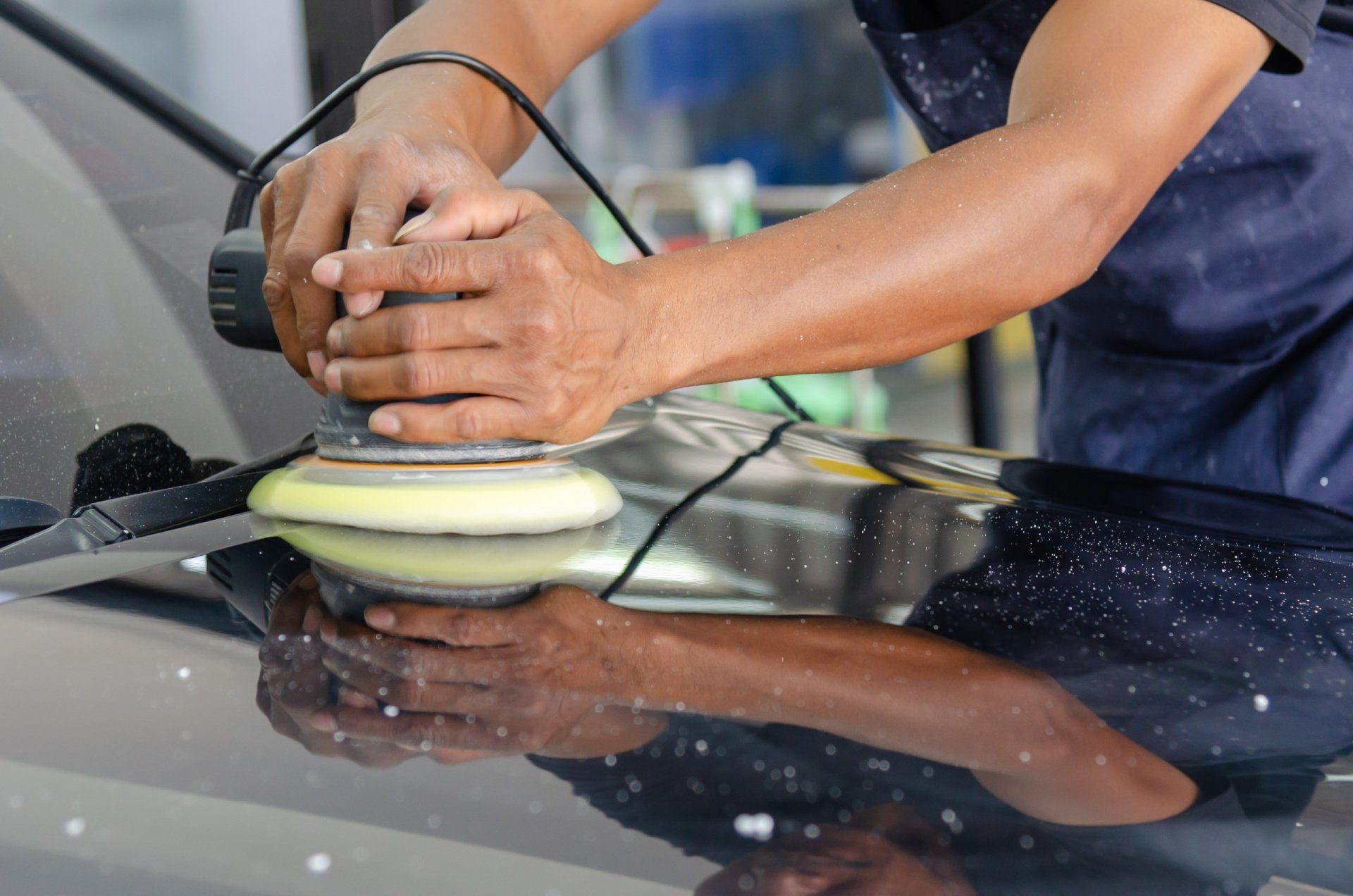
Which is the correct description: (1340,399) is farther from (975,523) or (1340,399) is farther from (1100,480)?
(975,523)

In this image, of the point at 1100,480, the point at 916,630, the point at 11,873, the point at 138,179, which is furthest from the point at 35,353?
the point at 1100,480

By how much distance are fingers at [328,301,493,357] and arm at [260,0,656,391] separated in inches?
1.1

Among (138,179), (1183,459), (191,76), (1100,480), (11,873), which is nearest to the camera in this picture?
(11,873)

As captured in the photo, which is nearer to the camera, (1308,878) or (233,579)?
(1308,878)

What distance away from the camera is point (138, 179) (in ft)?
3.88

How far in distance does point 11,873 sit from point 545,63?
1.08 metres

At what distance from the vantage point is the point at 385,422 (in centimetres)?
77

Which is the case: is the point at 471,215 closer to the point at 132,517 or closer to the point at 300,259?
the point at 300,259

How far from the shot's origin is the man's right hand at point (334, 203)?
84 cm

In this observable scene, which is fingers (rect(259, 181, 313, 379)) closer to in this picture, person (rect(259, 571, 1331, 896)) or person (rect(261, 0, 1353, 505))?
person (rect(261, 0, 1353, 505))

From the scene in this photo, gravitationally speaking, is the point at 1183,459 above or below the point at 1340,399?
below

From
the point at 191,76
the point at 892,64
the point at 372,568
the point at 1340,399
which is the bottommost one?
the point at 191,76

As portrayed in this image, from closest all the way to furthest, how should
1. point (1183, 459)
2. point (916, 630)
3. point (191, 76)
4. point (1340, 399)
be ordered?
point (916, 630), point (1340, 399), point (1183, 459), point (191, 76)

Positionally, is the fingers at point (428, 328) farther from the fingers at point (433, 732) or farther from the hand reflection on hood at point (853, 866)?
the hand reflection on hood at point (853, 866)
